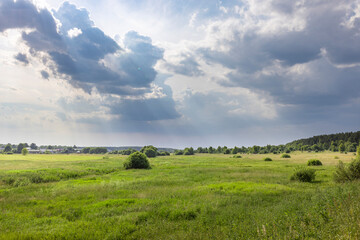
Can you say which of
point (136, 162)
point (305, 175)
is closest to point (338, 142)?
point (305, 175)

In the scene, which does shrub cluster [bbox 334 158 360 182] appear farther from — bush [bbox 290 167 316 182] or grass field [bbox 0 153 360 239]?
grass field [bbox 0 153 360 239]

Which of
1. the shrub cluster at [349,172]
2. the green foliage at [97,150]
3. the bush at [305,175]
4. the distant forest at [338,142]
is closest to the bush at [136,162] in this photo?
the bush at [305,175]

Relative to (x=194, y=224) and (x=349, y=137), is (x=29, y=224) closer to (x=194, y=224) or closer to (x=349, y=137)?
(x=194, y=224)

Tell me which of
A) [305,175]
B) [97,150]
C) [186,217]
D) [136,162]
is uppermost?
[305,175]

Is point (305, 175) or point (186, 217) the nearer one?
point (186, 217)

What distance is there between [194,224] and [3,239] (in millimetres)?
9049

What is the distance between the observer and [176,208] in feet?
42.4

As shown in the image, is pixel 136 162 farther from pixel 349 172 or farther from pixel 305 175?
pixel 349 172

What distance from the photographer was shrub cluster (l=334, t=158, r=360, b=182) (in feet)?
68.6

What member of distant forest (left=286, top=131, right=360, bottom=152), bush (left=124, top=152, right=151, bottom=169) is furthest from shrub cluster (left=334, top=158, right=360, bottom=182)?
distant forest (left=286, top=131, right=360, bottom=152)

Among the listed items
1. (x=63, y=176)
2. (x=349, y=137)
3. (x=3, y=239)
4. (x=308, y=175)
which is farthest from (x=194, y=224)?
(x=349, y=137)

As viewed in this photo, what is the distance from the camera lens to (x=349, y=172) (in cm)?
2130

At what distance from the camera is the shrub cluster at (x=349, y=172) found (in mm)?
20922

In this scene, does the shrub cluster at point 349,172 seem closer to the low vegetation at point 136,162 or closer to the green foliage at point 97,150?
the low vegetation at point 136,162
